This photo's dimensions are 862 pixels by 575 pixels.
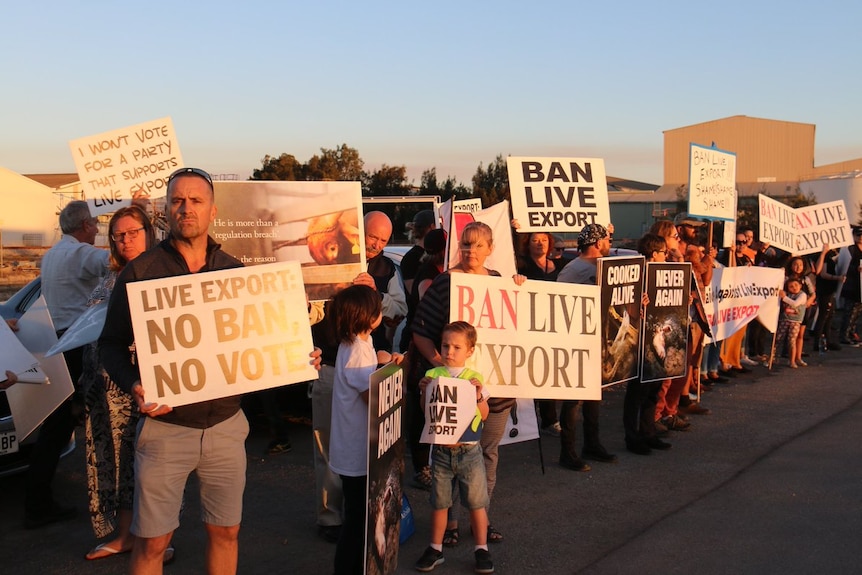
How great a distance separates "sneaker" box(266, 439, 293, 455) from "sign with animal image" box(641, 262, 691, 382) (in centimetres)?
322

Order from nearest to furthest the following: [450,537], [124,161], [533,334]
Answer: [450,537] < [533,334] < [124,161]

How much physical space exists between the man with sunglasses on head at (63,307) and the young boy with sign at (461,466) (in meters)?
2.42

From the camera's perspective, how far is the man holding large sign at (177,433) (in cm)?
361

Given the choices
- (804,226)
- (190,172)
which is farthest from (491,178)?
(190,172)

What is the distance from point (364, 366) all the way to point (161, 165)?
15.3ft

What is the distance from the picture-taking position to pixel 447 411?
479cm

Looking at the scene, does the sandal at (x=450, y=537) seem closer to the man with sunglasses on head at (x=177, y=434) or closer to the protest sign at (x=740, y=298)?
the man with sunglasses on head at (x=177, y=434)

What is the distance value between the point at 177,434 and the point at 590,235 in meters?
4.41

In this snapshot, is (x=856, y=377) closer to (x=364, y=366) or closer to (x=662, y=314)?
(x=662, y=314)

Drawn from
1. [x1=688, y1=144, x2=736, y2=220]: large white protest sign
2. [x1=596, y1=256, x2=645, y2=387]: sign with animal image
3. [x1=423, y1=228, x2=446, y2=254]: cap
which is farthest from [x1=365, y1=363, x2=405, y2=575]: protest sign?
[x1=688, y1=144, x2=736, y2=220]: large white protest sign

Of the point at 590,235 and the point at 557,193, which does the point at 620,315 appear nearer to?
the point at 590,235

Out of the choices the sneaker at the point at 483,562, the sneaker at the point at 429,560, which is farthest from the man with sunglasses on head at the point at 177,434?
the sneaker at the point at 483,562

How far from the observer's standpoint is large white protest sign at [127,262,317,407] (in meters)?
3.57

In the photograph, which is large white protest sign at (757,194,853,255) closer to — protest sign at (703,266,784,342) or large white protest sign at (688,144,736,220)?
protest sign at (703,266,784,342)
